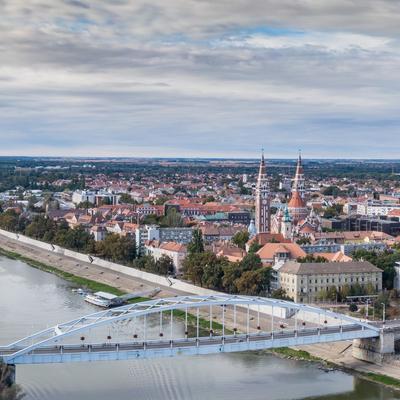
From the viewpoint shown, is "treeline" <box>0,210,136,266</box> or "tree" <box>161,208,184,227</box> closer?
"treeline" <box>0,210,136,266</box>

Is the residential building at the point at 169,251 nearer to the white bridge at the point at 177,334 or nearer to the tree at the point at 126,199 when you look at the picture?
the white bridge at the point at 177,334

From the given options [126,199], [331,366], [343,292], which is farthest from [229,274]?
[126,199]

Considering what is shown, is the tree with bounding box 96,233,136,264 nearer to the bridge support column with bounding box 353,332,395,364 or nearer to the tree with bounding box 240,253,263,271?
the tree with bounding box 240,253,263,271

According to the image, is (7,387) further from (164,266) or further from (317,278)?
(164,266)

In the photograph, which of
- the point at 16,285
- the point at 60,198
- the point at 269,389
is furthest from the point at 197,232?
the point at 60,198

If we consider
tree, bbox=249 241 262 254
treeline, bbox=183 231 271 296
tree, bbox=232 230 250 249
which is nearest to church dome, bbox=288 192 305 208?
tree, bbox=232 230 250 249
